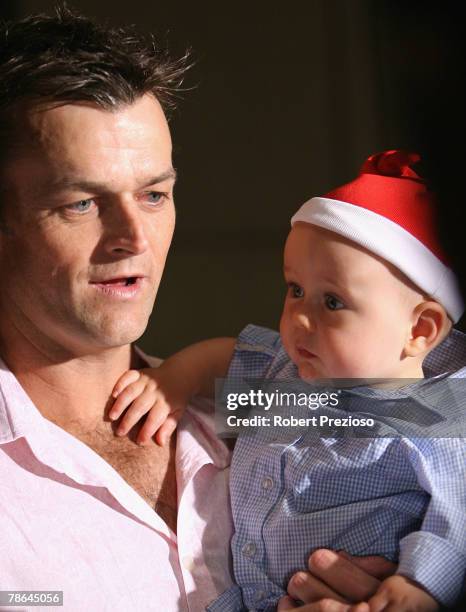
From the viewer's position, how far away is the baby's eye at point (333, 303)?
45.4 inches

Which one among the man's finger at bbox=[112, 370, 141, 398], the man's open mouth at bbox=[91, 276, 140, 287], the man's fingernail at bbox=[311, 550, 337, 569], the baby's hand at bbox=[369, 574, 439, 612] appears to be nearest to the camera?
the baby's hand at bbox=[369, 574, 439, 612]

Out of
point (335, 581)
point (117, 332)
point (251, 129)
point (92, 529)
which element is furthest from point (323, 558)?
point (251, 129)

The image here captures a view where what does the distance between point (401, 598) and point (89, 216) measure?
0.64 metres

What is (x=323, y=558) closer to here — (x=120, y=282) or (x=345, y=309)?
(x=345, y=309)

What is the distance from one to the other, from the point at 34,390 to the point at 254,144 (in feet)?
3.55

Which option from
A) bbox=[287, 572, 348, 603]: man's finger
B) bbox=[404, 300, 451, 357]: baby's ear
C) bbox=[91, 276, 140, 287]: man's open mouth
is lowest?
bbox=[287, 572, 348, 603]: man's finger

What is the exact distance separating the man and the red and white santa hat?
26 centimetres

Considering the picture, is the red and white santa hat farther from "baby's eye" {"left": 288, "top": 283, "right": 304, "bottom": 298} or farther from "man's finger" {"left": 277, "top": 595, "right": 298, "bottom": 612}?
"man's finger" {"left": 277, "top": 595, "right": 298, "bottom": 612}

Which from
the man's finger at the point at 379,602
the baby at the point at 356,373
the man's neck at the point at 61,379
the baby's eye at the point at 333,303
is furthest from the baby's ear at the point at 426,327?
the man's neck at the point at 61,379

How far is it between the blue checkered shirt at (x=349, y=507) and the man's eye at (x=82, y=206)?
41cm

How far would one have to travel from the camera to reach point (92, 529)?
114cm

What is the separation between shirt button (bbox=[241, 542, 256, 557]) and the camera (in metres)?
1.17

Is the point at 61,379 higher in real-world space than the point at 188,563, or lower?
higher

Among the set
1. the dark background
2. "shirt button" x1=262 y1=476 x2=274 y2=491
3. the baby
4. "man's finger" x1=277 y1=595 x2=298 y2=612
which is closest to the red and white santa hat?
the baby
